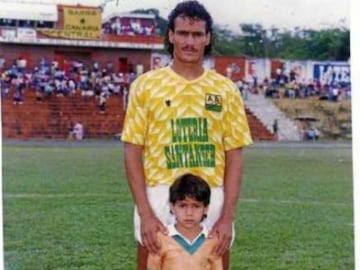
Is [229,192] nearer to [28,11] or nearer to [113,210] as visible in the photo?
[113,210]

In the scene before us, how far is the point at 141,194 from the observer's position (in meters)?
1.53

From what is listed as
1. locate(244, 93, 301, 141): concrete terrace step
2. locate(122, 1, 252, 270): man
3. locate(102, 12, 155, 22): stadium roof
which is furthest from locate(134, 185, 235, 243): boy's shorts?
locate(102, 12, 155, 22): stadium roof

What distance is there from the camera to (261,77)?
1.77 m

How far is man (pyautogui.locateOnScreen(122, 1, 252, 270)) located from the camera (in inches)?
60.3

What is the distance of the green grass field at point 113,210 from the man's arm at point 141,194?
0.13m

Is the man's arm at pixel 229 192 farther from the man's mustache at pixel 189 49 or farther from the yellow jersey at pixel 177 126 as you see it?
the man's mustache at pixel 189 49

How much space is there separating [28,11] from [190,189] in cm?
51

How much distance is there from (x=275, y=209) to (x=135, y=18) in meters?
0.62

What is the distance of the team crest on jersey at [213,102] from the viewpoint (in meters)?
1.54

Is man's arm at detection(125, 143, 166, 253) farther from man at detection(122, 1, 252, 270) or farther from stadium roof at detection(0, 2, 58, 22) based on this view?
stadium roof at detection(0, 2, 58, 22)

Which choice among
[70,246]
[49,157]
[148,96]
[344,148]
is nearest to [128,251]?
[70,246]

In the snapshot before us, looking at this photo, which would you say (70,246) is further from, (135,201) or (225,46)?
(225,46)

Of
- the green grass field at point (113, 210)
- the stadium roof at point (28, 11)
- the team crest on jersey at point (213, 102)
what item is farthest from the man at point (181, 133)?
the stadium roof at point (28, 11)

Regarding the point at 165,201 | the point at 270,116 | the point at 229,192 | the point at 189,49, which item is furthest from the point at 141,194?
the point at 270,116
